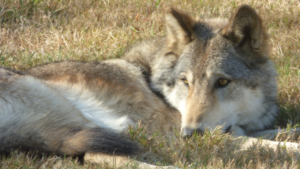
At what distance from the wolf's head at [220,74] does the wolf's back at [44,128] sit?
1.02 metres

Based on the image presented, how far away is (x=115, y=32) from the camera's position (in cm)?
743

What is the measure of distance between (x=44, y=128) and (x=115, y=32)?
4.57 metres

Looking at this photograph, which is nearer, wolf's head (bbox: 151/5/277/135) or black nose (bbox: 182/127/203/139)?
black nose (bbox: 182/127/203/139)

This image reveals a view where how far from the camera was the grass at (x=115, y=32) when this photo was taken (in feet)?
16.5

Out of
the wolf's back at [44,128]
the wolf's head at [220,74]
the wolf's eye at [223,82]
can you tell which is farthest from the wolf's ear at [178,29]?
the wolf's back at [44,128]

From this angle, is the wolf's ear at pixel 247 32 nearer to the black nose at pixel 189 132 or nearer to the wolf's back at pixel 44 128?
the black nose at pixel 189 132

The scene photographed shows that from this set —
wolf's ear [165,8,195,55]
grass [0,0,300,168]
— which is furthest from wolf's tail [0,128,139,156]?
wolf's ear [165,8,195,55]

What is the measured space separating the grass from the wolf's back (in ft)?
2.30

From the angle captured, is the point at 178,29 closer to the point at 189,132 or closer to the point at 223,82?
the point at 223,82

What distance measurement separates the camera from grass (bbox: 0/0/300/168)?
198 inches

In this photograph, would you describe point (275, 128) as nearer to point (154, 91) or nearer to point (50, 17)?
point (154, 91)

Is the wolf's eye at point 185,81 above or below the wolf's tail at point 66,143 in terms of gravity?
above

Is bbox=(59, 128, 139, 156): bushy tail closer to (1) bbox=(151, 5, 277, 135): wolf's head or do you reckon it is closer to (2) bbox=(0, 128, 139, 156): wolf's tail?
(2) bbox=(0, 128, 139, 156): wolf's tail

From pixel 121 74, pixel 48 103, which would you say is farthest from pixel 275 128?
pixel 48 103
